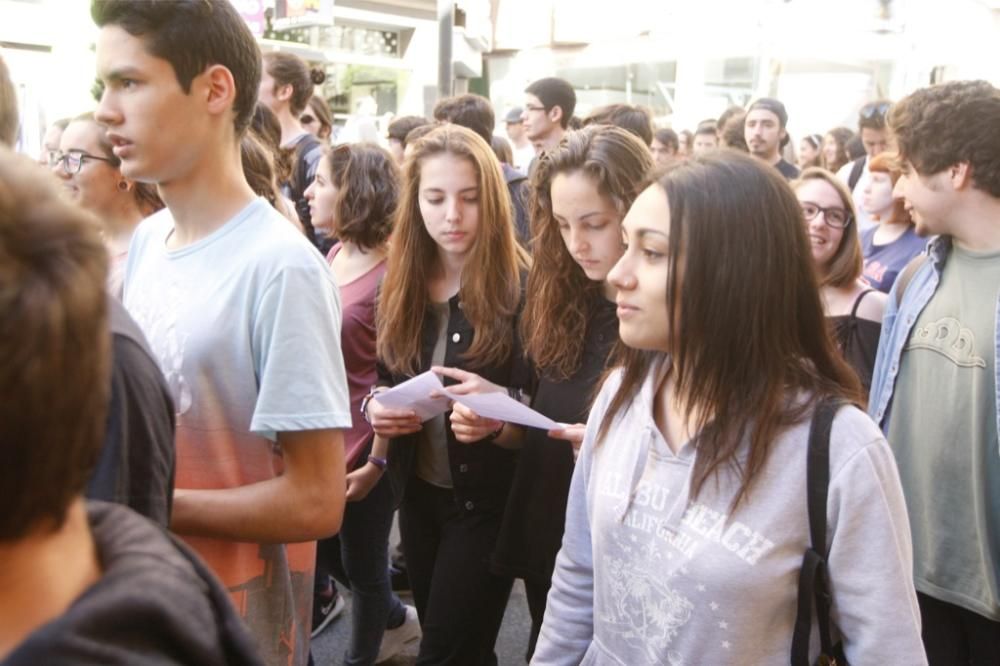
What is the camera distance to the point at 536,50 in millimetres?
23891

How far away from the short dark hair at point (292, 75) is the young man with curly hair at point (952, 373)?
3981mm

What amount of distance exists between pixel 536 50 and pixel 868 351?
2167cm

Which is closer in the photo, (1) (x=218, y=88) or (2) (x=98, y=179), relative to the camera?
(1) (x=218, y=88)

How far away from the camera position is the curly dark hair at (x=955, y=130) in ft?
8.96

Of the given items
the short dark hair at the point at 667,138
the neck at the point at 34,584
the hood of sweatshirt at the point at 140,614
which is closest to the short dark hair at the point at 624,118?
the short dark hair at the point at 667,138

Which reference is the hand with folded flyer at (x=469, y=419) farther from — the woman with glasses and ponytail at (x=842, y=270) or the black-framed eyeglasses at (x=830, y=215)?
the black-framed eyeglasses at (x=830, y=215)

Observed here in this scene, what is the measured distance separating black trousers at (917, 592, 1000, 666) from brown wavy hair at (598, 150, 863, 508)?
1280 millimetres

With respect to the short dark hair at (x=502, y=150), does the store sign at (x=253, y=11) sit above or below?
above

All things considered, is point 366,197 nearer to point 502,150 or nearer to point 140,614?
point 140,614

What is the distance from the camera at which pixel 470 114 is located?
5.80m

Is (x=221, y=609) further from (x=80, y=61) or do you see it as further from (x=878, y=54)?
(x=878, y=54)

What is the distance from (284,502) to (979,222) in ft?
6.87

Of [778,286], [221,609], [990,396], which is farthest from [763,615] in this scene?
[990,396]

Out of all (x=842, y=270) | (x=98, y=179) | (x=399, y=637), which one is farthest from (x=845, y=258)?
(x=98, y=179)
